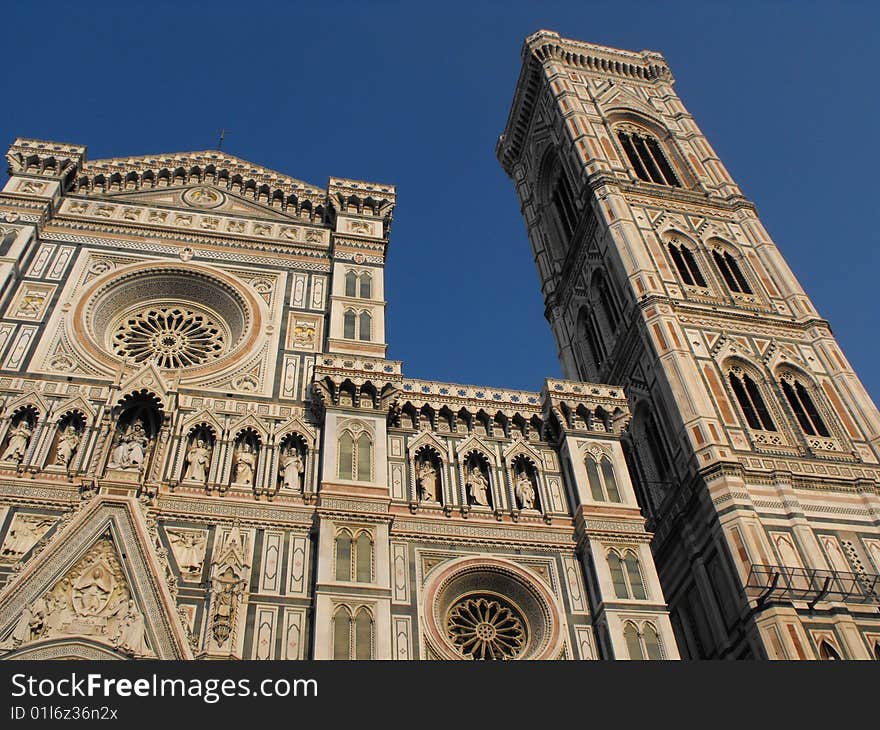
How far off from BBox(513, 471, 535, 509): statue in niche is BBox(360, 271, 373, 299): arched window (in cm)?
577

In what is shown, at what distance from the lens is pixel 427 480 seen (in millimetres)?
16672

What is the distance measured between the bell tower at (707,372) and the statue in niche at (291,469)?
7962 millimetres

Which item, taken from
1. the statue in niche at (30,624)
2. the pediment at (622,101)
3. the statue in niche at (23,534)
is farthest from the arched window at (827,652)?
the pediment at (622,101)

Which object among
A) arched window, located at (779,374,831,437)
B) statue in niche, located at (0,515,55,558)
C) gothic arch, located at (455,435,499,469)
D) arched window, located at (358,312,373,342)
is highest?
arched window, located at (358,312,373,342)

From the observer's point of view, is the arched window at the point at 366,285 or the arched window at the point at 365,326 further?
the arched window at the point at 366,285

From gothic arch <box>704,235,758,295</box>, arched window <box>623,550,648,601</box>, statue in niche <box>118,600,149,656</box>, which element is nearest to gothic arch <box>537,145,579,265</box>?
gothic arch <box>704,235,758,295</box>

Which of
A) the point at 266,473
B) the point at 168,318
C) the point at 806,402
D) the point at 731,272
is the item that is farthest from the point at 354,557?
the point at 731,272

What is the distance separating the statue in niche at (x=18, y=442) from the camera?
597 inches

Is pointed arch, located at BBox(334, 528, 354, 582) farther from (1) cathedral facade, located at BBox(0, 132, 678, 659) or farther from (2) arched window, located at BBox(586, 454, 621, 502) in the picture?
(2) arched window, located at BBox(586, 454, 621, 502)

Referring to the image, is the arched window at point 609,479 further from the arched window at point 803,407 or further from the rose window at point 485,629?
the arched window at point 803,407

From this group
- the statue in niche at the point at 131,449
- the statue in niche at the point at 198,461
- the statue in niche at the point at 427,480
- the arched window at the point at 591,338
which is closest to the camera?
the statue in niche at the point at 131,449

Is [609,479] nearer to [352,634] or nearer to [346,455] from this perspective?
[346,455]

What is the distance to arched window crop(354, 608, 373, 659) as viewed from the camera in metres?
13.2

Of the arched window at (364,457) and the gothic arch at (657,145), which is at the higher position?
the gothic arch at (657,145)
